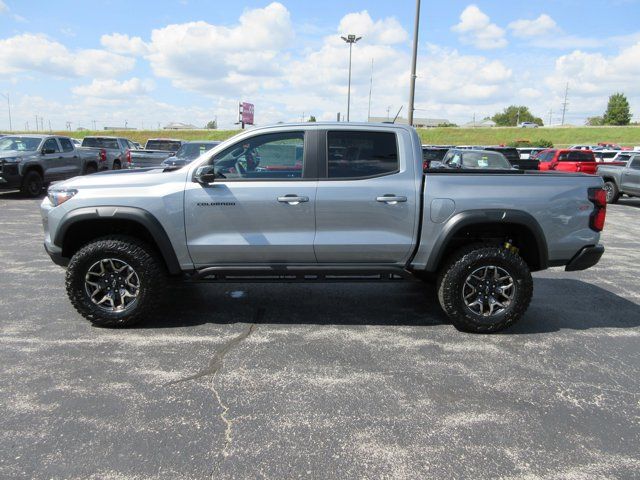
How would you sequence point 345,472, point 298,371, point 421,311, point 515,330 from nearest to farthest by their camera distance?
1. point 345,472
2. point 298,371
3. point 515,330
4. point 421,311

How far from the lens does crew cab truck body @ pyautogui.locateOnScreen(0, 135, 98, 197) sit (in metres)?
13.8

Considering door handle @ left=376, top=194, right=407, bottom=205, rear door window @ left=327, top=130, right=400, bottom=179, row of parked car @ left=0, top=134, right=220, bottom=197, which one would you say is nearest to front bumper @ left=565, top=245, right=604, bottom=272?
door handle @ left=376, top=194, right=407, bottom=205

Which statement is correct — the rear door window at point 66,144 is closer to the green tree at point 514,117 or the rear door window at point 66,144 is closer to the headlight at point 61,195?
the headlight at point 61,195

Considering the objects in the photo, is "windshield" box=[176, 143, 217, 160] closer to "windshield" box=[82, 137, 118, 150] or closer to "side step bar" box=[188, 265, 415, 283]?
"windshield" box=[82, 137, 118, 150]

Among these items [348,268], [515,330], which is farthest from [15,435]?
[515,330]

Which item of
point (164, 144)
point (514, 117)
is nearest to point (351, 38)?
point (164, 144)

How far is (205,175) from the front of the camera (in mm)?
4387

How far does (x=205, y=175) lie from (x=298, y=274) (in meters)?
1.22

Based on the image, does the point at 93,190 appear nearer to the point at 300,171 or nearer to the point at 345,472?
the point at 300,171

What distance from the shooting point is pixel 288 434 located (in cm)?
302

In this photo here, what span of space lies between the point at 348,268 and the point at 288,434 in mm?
1904

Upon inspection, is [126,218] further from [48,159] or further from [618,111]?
[618,111]

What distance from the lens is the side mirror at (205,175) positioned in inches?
173

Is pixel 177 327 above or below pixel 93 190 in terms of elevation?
below
